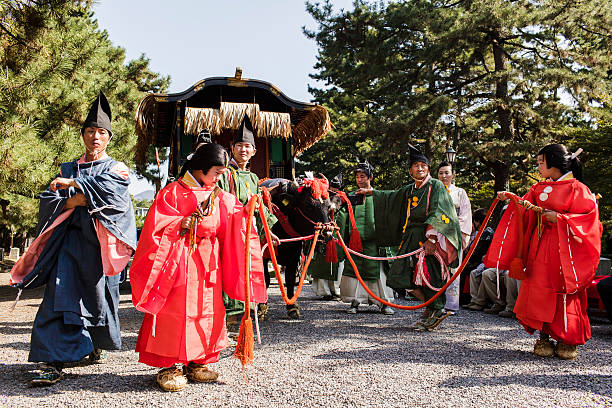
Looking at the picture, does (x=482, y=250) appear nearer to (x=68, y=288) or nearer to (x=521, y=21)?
(x=68, y=288)

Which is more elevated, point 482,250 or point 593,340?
point 482,250

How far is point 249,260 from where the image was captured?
136 inches

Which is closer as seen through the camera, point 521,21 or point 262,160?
point 262,160

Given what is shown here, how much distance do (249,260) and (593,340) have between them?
13.9 feet

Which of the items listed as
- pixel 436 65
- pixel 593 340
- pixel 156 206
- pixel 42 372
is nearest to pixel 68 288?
pixel 42 372

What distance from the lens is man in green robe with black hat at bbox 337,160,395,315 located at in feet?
21.5

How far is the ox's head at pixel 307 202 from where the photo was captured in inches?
211

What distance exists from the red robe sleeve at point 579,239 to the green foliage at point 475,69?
1029 cm

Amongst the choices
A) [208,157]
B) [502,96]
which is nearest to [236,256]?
[208,157]

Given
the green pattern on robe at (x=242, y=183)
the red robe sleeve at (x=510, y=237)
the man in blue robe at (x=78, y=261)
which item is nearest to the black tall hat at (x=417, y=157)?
the red robe sleeve at (x=510, y=237)

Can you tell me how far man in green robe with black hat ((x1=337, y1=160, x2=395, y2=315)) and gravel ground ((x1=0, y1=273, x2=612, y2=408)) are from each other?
1.35m

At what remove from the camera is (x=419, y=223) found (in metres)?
5.59

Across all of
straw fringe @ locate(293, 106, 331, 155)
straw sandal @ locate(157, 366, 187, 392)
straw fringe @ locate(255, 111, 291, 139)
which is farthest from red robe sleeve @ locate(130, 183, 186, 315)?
straw fringe @ locate(293, 106, 331, 155)

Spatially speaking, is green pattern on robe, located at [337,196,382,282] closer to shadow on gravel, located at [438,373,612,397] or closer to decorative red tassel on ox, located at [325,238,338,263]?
decorative red tassel on ox, located at [325,238,338,263]
